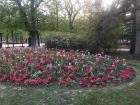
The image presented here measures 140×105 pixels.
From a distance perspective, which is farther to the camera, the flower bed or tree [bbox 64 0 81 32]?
tree [bbox 64 0 81 32]

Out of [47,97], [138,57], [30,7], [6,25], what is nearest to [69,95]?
[47,97]

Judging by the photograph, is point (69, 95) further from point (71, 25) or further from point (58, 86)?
point (71, 25)

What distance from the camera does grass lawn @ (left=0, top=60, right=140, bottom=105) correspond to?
585 cm

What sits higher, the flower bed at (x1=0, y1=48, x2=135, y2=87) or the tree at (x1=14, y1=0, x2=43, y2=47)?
the tree at (x1=14, y1=0, x2=43, y2=47)

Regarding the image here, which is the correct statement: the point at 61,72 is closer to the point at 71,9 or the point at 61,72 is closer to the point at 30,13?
the point at 30,13

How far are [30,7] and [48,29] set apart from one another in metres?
3.13

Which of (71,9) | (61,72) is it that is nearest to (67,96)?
(61,72)

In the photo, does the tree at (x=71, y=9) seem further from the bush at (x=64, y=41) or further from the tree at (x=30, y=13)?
the bush at (x=64, y=41)

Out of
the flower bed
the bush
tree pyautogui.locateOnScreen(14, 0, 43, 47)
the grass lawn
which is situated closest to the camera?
the grass lawn

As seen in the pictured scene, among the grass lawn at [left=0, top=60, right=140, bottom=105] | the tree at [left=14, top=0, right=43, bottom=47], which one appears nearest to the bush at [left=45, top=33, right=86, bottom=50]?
the grass lawn at [left=0, top=60, right=140, bottom=105]

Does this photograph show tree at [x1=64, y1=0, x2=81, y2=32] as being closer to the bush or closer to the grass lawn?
the bush

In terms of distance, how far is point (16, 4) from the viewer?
26312 mm

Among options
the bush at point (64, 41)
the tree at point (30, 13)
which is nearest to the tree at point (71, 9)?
the tree at point (30, 13)

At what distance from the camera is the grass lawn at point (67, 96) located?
19.2ft
